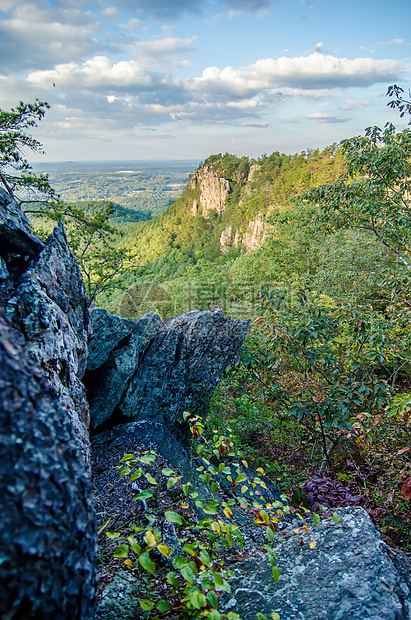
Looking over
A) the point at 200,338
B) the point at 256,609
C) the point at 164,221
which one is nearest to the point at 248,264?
the point at 200,338

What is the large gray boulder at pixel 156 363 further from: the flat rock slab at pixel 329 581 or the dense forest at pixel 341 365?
the flat rock slab at pixel 329 581

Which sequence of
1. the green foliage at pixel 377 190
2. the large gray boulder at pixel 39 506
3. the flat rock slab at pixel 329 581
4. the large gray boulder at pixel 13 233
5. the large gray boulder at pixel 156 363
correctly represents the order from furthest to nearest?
the large gray boulder at pixel 156 363, the green foliage at pixel 377 190, the large gray boulder at pixel 13 233, the flat rock slab at pixel 329 581, the large gray boulder at pixel 39 506

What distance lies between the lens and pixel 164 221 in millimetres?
131500

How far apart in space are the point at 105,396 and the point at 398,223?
24.5ft

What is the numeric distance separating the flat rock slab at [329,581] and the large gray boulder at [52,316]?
214 cm

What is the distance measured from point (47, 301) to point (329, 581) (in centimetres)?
385

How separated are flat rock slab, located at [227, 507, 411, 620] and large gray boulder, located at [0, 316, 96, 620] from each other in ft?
5.34

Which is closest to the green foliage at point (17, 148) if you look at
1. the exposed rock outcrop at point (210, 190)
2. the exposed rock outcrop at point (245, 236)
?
the exposed rock outcrop at point (245, 236)

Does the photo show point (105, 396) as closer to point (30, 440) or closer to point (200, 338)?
point (200, 338)

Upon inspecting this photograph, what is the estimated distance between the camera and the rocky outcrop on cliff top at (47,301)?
3475mm

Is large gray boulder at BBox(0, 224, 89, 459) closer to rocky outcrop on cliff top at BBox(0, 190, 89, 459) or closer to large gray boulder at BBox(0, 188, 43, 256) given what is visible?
rocky outcrop on cliff top at BBox(0, 190, 89, 459)

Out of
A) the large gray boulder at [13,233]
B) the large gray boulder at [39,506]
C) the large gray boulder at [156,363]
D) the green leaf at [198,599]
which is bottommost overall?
the large gray boulder at [156,363]

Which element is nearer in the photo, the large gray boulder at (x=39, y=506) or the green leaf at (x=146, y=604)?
the large gray boulder at (x=39, y=506)

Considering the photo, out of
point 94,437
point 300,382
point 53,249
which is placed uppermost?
point 53,249
